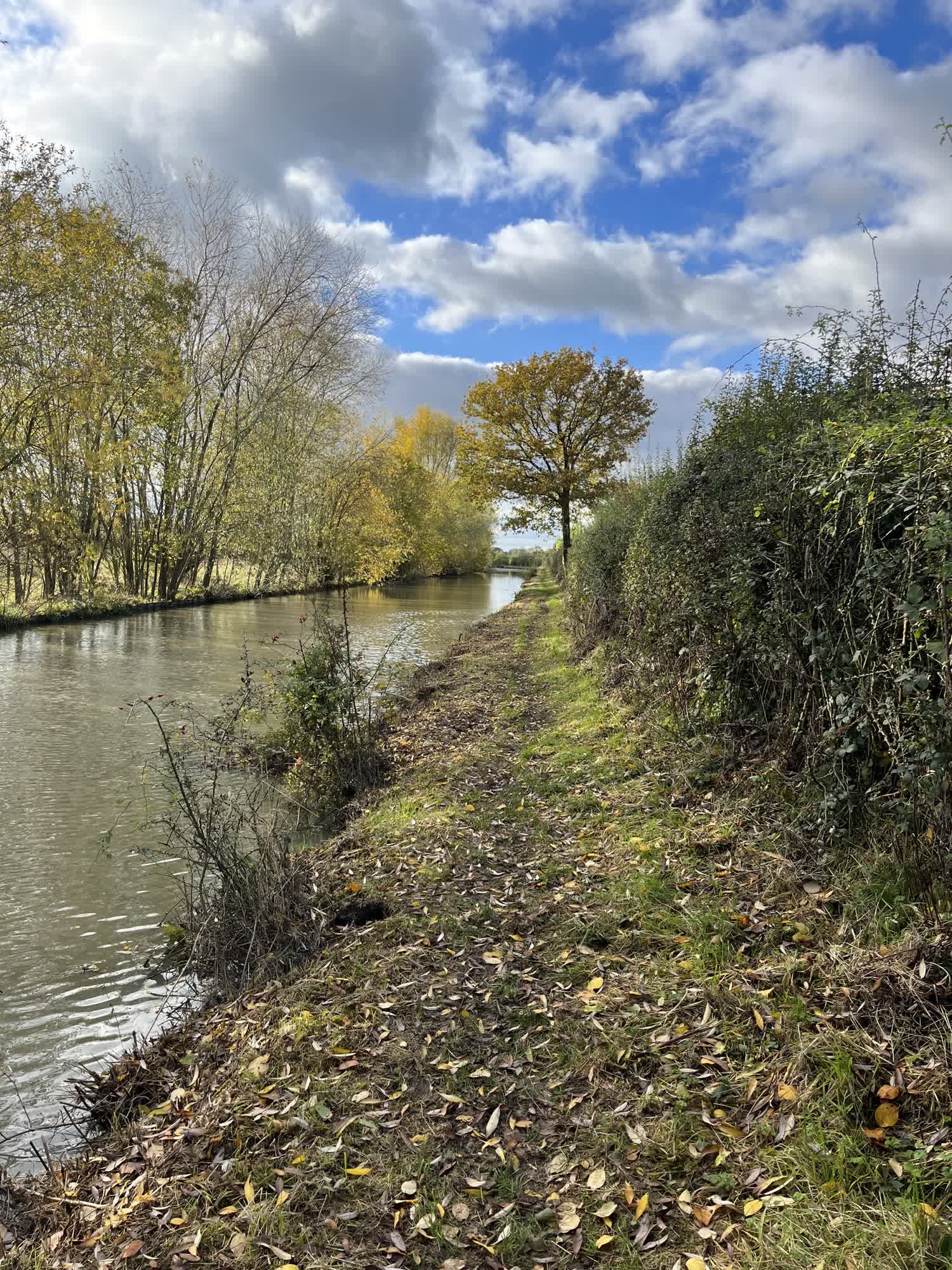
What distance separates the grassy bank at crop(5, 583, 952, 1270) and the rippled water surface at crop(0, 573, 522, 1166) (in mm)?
556

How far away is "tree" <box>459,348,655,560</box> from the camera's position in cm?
2878

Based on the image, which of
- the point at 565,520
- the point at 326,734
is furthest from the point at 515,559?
the point at 326,734

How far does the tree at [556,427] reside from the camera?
28781 mm

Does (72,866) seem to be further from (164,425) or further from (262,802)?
(164,425)

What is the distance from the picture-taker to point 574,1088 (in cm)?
314

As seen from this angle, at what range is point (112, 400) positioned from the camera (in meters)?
20.0

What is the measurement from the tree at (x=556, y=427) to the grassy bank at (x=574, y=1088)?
25.1 meters

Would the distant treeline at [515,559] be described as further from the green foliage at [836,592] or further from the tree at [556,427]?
the green foliage at [836,592]

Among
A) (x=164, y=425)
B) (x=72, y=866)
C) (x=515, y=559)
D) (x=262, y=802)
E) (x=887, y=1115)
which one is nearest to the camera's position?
(x=887, y=1115)

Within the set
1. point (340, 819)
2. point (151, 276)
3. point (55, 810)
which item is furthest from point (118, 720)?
point (151, 276)

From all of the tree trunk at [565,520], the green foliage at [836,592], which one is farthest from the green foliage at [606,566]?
the tree trunk at [565,520]

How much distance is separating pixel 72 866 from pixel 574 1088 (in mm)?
4590

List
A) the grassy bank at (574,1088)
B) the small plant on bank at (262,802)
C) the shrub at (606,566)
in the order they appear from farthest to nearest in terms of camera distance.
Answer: the shrub at (606,566), the small plant on bank at (262,802), the grassy bank at (574,1088)

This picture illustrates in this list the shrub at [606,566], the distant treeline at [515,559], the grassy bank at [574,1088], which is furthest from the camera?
the distant treeline at [515,559]
